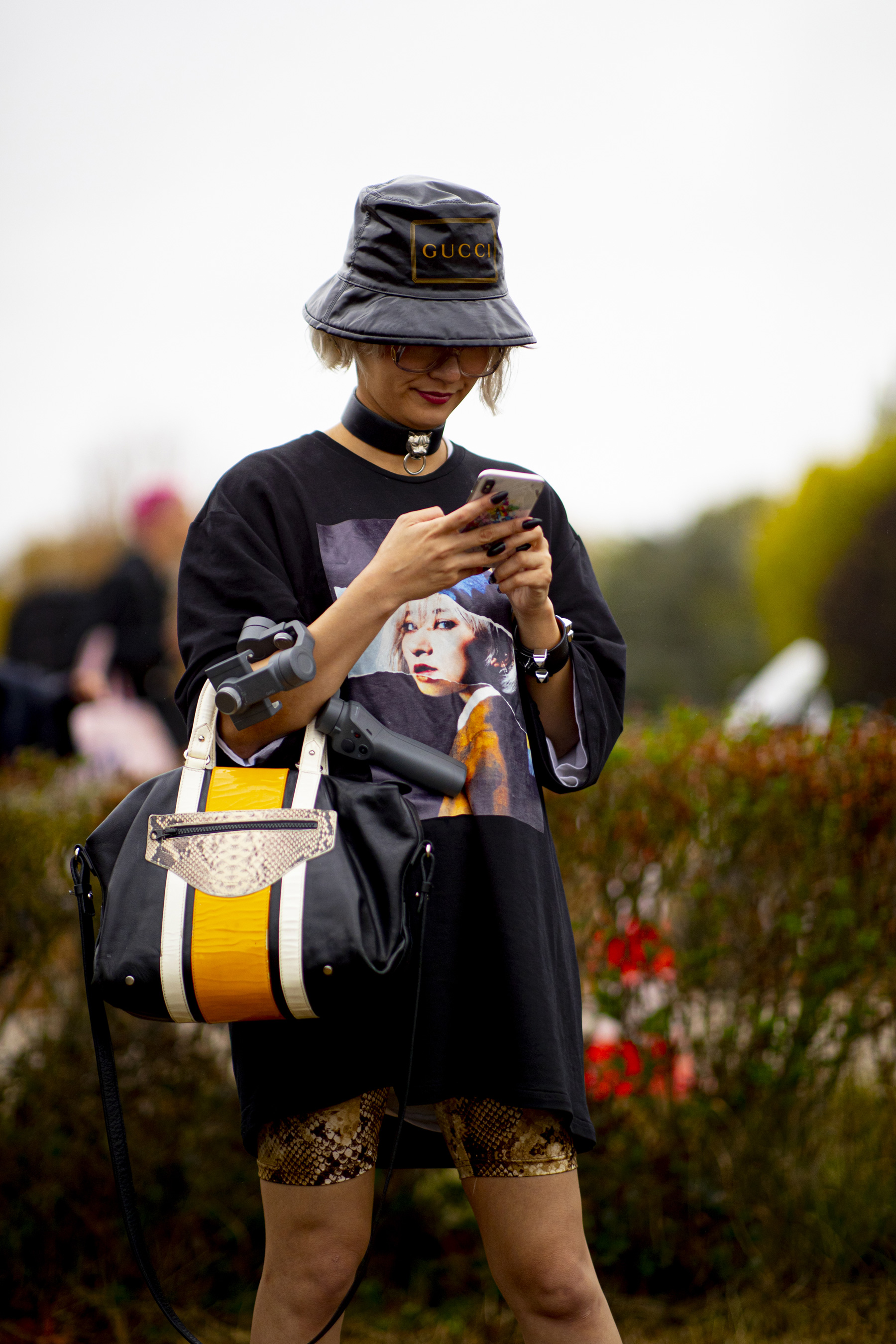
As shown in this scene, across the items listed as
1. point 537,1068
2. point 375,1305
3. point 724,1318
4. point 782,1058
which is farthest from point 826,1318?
point 537,1068

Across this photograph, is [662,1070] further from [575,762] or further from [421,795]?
[421,795]

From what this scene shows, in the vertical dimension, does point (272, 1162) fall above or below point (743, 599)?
above

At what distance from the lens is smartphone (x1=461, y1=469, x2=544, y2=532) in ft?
5.16

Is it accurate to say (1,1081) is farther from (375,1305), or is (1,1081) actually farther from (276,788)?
(276,788)

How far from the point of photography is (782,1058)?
3086 millimetres

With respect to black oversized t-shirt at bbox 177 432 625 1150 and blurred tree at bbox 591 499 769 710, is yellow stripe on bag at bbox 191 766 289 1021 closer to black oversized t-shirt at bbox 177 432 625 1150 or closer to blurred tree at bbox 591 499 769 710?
black oversized t-shirt at bbox 177 432 625 1150

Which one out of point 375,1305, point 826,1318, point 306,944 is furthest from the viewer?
point 375,1305

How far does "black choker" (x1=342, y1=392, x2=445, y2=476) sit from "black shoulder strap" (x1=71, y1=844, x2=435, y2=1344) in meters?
0.62

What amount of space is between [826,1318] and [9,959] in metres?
2.17

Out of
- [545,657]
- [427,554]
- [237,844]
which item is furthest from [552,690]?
[237,844]

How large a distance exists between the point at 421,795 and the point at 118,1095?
1.93 feet

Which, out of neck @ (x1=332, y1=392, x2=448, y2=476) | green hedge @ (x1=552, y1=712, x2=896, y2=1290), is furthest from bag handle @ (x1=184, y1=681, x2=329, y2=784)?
green hedge @ (x1=552, y1=712, x2=896, y2=1290)

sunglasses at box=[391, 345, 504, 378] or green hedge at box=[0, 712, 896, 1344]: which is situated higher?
sunglasses at box=[391, 345, 504, 378]

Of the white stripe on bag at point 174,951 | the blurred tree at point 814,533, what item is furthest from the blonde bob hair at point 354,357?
the blurred tree at point 814,533
